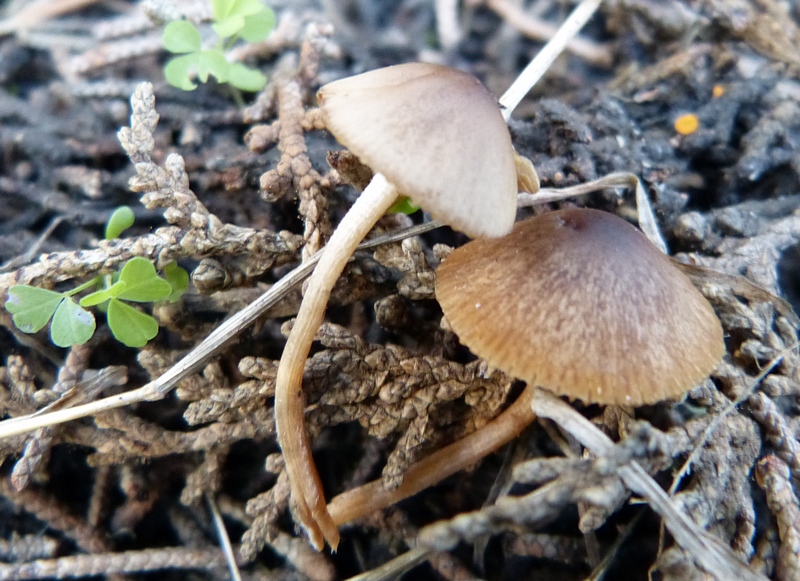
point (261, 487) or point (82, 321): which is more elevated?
point (82, 321)

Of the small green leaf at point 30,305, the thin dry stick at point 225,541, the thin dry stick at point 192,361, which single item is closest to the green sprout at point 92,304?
the small green leaf at point 30,305

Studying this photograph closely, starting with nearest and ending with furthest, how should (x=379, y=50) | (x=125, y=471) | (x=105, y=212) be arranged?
1. (x=125, y=471)
2. (x=105, y=212)
3. (x=379, y=50)

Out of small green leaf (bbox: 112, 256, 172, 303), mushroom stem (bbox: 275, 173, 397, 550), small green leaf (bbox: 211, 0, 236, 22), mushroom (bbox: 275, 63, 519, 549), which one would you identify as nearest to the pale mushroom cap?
mushroom (bbox: 275, 63, 519, 549)

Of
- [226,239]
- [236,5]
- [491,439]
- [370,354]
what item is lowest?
[491,439]

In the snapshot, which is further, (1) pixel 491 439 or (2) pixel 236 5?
(2) pixel 236 5

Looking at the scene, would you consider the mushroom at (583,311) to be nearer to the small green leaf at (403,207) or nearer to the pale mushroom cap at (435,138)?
the pale mushroom cap at (435,138)

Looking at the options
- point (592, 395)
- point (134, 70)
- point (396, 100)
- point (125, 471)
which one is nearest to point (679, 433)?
point (592, 395)

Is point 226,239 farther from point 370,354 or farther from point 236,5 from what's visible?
point 236,5
